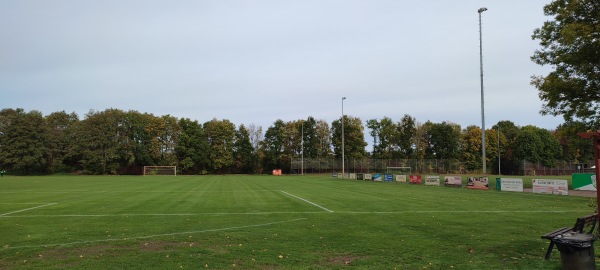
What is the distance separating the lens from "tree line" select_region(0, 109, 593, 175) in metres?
86.4

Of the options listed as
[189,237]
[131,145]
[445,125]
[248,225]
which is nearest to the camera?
[189,237]

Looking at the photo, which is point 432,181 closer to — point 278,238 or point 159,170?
point 278,238

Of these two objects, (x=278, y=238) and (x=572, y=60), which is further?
(x=572, y=60)

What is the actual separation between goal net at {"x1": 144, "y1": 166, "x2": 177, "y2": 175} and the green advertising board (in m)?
74.8

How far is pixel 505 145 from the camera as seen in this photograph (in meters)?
99.1

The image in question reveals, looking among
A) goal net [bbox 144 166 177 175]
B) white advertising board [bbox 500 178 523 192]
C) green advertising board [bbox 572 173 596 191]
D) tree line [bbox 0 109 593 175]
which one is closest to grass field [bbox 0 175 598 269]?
white advertising board [bbox 500 178 523 192]

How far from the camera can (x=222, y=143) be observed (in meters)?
94.9

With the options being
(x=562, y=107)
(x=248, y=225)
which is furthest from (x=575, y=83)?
(x=248, y=225)

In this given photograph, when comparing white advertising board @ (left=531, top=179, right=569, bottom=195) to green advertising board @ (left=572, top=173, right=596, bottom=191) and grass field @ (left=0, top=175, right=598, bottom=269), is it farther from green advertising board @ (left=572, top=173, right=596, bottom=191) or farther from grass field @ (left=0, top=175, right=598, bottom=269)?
grass field @ (left=0, top=175, right=598, bottom=269)

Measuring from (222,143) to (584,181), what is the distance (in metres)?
78.2

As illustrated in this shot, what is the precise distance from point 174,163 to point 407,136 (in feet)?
187

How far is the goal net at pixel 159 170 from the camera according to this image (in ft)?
283

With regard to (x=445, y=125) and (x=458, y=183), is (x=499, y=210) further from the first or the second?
(x=445, y=125)

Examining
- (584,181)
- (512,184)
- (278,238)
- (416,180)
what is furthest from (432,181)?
(278,238)
